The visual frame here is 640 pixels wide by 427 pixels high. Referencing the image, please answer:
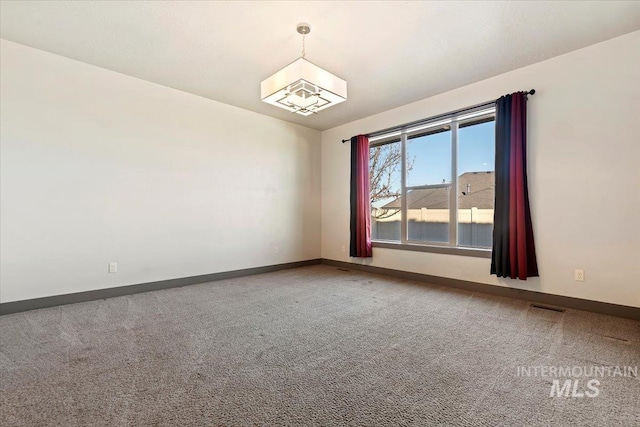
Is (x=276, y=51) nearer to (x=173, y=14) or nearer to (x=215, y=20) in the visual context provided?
(x=215, y=20)

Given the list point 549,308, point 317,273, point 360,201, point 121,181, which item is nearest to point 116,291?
point 121,181

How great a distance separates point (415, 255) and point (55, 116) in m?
4.87

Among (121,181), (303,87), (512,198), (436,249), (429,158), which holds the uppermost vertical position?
(303,87)

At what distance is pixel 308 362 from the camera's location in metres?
1.93

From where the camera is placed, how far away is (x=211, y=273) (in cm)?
429

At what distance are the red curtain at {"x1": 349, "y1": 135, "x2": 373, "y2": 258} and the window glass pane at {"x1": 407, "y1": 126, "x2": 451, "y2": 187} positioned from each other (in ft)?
2.45

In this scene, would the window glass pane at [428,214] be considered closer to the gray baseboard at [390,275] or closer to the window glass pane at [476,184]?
the window glass pane at [476,184]

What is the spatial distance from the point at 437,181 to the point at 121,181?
4.29 metres

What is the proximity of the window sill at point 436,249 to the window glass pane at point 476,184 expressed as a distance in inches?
5.4

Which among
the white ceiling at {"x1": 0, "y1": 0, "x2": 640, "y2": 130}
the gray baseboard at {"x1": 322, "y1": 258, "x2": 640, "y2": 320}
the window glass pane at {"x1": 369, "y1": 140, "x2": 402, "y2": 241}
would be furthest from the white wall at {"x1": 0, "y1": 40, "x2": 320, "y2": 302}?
the gray baseboard at {"x1": 322, "y1": 258, "x2": 640, "y2": 320}

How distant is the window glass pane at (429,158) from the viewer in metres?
4.17

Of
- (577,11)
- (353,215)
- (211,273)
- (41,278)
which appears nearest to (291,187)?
(353,215)

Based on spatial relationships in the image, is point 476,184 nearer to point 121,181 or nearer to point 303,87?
point 303,87

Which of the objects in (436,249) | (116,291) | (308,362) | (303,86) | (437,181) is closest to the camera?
(308,362)
